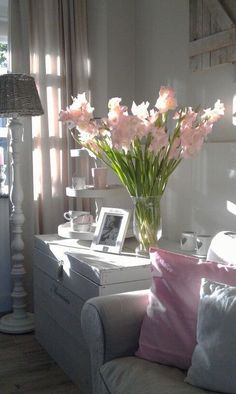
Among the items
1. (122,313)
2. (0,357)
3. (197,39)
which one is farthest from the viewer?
(0,357)

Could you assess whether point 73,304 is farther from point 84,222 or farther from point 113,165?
point 113,165

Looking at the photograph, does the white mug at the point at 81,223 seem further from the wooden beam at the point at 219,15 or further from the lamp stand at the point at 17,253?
the wooden beam at the point at 219,15

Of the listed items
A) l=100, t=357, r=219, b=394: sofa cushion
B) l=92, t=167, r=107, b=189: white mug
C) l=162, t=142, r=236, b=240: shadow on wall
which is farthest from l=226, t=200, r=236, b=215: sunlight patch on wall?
l=100, t=357, r=219, b=394: sofa cushion

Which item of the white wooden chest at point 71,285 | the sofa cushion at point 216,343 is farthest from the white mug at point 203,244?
the sofa cushion at point 216,343

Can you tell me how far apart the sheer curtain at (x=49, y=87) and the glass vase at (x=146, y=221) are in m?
1.21

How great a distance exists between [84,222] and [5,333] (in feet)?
3.19

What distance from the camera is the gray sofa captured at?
1662 millimetres

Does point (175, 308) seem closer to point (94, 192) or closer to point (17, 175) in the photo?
point (94, 192)

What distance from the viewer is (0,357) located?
286 centimetres

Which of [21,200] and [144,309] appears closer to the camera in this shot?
[144,309]

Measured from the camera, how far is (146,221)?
231 cm

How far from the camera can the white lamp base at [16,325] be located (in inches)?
124

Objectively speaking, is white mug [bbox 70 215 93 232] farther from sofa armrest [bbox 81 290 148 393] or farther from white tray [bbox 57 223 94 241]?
sofa armrest [bbox 81 290 148 393]

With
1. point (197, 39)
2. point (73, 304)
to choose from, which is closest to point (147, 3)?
point (197, 39)
